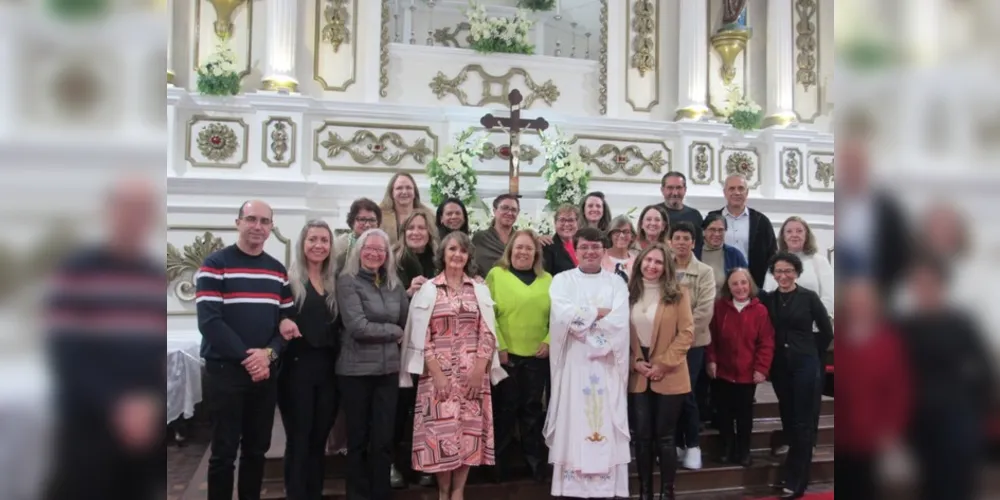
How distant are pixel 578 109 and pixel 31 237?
678cm

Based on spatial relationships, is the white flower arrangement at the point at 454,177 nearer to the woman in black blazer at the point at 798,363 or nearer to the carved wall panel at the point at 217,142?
the carved wall panel at the point at 217,142

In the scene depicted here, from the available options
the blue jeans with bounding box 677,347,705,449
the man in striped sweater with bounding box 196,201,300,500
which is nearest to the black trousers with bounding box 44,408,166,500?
the man in striped sweater with bounding box 196,201,300,500

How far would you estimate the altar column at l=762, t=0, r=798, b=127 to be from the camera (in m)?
7.32

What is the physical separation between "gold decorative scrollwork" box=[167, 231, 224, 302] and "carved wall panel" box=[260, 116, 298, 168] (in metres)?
0.86

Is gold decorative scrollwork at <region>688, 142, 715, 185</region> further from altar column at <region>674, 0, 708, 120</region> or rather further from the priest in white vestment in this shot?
the priest in white vestment

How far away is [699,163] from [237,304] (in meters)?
5.17

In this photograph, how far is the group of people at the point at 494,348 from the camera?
118 inches

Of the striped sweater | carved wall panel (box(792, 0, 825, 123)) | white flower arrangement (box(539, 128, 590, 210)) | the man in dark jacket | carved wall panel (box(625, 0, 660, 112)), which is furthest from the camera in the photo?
carved wall panel (box(792, 0, 825, 123))

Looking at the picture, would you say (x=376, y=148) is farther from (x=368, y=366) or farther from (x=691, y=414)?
(x=691, y=414)

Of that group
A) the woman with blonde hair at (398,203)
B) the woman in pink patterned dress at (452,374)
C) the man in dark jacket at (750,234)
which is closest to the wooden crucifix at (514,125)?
the woman with blonde hair at (398,203)

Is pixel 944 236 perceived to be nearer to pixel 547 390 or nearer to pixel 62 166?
pixel 62 166

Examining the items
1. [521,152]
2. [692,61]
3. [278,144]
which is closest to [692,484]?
[521,152]

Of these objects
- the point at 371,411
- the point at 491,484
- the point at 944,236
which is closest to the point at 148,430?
the point at 944,236

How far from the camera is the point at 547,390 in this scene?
401 centimetres
